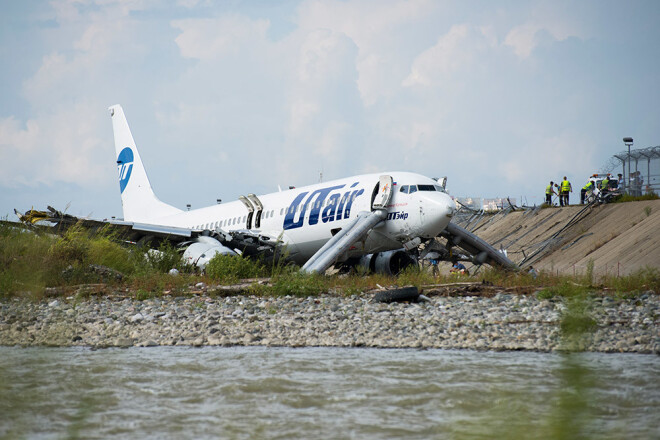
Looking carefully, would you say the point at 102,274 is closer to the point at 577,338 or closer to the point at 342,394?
the point at 342,394

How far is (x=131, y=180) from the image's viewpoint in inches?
1368

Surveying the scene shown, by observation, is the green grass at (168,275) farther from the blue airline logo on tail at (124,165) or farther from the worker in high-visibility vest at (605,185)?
the worker in high-visibility vest at (605,185)

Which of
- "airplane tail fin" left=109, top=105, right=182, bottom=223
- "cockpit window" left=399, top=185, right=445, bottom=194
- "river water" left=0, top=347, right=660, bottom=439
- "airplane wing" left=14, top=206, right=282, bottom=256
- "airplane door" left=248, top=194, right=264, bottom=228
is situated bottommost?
"river water" left=0, top=347, right=660, bottom=439

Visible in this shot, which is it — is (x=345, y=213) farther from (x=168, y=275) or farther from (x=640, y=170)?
(x=640, y=170)

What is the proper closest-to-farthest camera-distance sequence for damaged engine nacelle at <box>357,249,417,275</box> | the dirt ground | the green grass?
the green grass, damaged engine nacelle at <box>357,249,417,275</box>, the dirt ground


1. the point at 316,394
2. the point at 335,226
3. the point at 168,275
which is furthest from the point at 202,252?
the point at 316,394

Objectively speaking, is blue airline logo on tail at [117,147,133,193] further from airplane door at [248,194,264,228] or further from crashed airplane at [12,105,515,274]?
airplane door at [248,194,264,228]

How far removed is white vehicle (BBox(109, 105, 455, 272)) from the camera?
19578 mm

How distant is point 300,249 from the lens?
22.8 metres

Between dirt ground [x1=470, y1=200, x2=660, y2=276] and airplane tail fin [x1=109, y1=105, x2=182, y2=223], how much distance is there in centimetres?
1775

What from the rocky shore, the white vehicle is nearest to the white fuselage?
the white vehicle

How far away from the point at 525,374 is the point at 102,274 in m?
14.3

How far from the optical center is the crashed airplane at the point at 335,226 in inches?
774

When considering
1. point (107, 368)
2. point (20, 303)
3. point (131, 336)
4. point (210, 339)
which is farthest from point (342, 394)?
point (20, 303)
